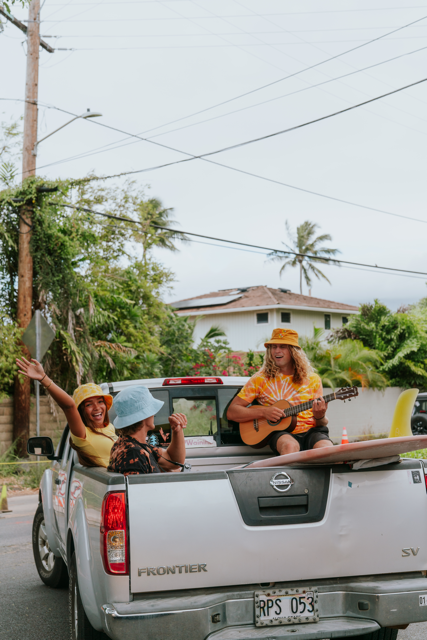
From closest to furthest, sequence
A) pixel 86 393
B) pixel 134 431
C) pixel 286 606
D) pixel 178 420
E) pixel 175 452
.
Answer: pixel 286 606
pixel 134 431
pixel 178 420
pixel 175 452
pixel 86 393

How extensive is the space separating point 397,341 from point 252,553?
24.9m

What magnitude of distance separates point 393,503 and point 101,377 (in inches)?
569

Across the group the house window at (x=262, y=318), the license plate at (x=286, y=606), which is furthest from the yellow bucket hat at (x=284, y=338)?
the house window at (x=262, y=318)

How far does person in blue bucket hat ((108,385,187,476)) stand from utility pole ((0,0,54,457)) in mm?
11124

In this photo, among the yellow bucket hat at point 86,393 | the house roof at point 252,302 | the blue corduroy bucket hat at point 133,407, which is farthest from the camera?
the house roof at point 252,302

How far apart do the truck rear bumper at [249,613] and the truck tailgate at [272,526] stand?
58 mm

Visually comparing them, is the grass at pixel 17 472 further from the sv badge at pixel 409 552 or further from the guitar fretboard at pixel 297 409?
the sv badge at pixel 409 552

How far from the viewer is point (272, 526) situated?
132 inches

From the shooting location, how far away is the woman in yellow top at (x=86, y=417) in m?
4.57

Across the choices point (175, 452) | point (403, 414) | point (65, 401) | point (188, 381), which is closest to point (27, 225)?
point (188, 381)

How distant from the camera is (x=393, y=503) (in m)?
3.52

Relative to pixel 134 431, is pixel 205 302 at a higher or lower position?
higher

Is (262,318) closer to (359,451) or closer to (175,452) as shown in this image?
(175,452)

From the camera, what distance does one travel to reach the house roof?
3866 cm
